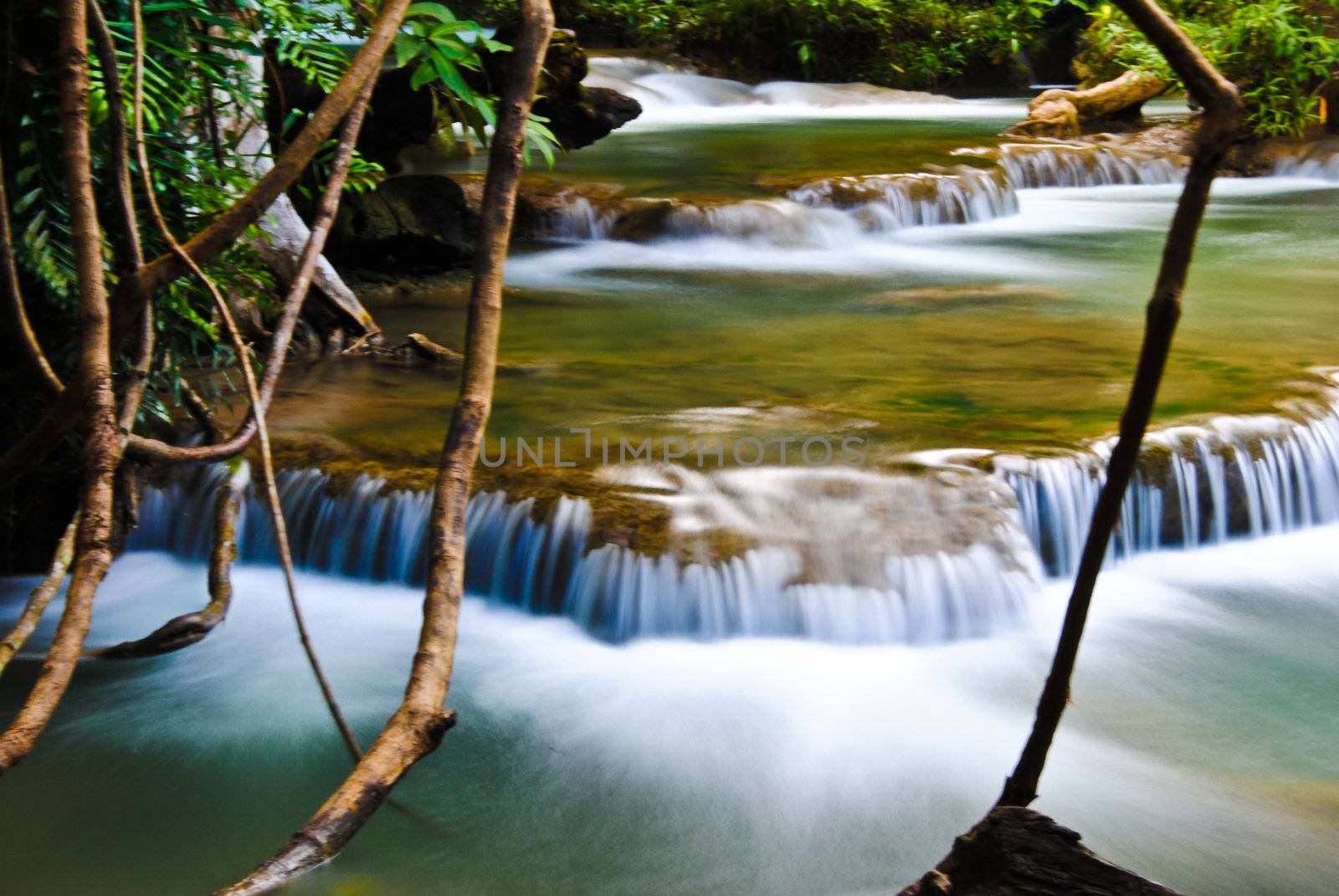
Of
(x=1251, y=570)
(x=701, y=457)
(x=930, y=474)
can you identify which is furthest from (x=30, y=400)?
(x=1251, y=570)

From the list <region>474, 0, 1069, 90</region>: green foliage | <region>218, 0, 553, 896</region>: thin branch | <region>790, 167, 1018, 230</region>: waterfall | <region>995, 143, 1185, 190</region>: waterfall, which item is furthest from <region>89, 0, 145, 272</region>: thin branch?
<region>474, 0, 1069, 90</region>: green foliage

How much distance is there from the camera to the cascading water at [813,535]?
12.0 feet

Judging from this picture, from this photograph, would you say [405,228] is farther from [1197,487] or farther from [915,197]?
[1197,487]

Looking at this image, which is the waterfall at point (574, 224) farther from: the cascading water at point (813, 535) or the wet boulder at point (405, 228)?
the cascading water at point (813, 535)

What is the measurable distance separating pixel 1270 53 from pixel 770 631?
9.21m

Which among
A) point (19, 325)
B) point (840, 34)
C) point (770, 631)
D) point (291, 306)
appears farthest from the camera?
point (840, 34)

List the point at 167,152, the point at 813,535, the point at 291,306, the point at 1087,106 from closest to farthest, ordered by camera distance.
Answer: the point at 291,306 < the point at 167,152 < the point at 813,535 < the point at 1087,106

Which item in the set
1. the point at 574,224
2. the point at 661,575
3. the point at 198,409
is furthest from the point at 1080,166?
the point at 198,409

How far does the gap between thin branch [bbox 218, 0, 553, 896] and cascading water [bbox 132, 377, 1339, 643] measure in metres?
2.53

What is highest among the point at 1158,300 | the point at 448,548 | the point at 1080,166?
the point at 1080,166

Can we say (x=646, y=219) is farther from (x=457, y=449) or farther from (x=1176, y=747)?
(x=457, y=449)

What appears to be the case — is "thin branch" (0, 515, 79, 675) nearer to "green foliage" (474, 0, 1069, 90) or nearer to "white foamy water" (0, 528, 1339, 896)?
"white foamy water" (0, 528, 1339, 896)

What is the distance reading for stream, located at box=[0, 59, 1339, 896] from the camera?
276cm

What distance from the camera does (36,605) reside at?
1.53 m
